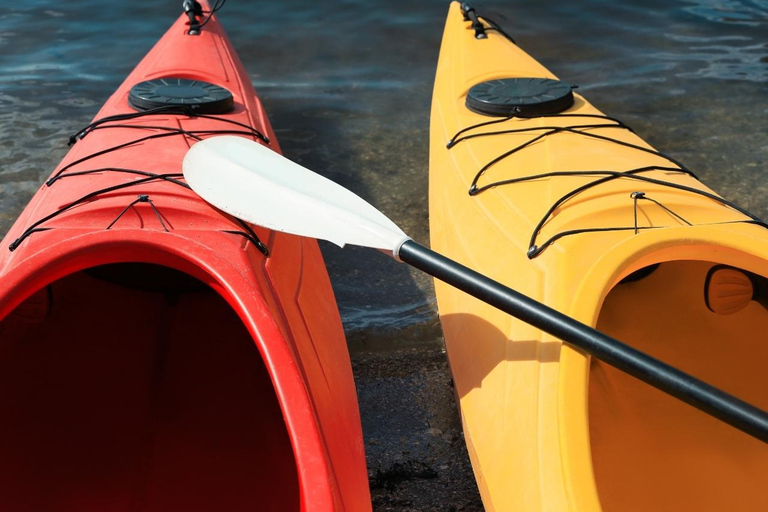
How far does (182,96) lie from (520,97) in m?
1.36

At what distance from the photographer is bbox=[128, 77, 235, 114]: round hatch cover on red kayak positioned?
3.03 metres

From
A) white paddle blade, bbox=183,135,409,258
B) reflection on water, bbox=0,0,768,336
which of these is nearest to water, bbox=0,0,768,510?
reflection on water, bbox=0,0,768,336

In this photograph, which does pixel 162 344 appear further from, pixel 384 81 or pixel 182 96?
pixel 384 81

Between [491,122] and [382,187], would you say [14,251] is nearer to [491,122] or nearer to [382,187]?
[491,122]

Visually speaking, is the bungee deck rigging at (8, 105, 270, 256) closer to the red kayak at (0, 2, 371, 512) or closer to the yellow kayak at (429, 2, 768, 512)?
the red kayak at (0, 2, 371, 512)

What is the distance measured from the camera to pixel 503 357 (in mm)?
2168

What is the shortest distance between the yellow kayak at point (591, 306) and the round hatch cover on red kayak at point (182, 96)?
3.09 feet

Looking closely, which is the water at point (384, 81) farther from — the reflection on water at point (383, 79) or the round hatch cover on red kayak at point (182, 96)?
the round hatch cover on red kayak at point (182, 96)

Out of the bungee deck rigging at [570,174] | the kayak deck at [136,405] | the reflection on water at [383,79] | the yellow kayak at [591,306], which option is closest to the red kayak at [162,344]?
the kayak deck at [136,405]

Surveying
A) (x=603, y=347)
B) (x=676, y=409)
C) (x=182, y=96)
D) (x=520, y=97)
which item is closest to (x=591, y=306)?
(x=603, y=347)

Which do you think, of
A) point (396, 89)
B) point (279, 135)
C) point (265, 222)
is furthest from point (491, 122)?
point (396, 89)

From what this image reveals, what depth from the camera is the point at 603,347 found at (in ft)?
5.67

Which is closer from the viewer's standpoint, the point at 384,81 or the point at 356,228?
the point at 356,228

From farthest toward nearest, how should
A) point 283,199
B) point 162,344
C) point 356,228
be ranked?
point 162,344, point 283,199, point 356,228
